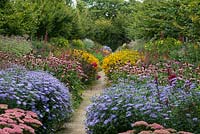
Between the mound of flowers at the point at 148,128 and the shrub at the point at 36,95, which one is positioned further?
the shrub at the point at 36,95

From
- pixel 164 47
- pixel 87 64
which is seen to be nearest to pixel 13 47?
pixel 87 64

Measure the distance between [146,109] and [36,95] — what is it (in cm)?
189

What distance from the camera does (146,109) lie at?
19.9ft

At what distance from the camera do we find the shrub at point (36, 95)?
6.66 m

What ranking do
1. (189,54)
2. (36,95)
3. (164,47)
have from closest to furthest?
1. (36,95)
2. (189,54)
3. (164,47)

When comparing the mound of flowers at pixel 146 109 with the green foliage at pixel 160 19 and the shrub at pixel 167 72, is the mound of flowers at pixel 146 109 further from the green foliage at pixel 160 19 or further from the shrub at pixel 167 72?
the green foliage at pixel 160 19

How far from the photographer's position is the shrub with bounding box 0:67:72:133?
6659mm

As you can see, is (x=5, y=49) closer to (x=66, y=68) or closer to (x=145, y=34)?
(x=66, y=68)

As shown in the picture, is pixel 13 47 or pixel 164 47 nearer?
pixel 13 47

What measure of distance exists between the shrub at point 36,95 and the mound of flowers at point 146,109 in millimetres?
844

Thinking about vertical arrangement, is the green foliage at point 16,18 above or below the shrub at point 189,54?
above

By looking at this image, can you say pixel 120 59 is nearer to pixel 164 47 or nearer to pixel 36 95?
pixel 164 47

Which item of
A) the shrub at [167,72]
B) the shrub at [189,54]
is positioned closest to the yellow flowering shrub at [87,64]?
the shrub at [189,54]

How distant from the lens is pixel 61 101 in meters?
7.89
